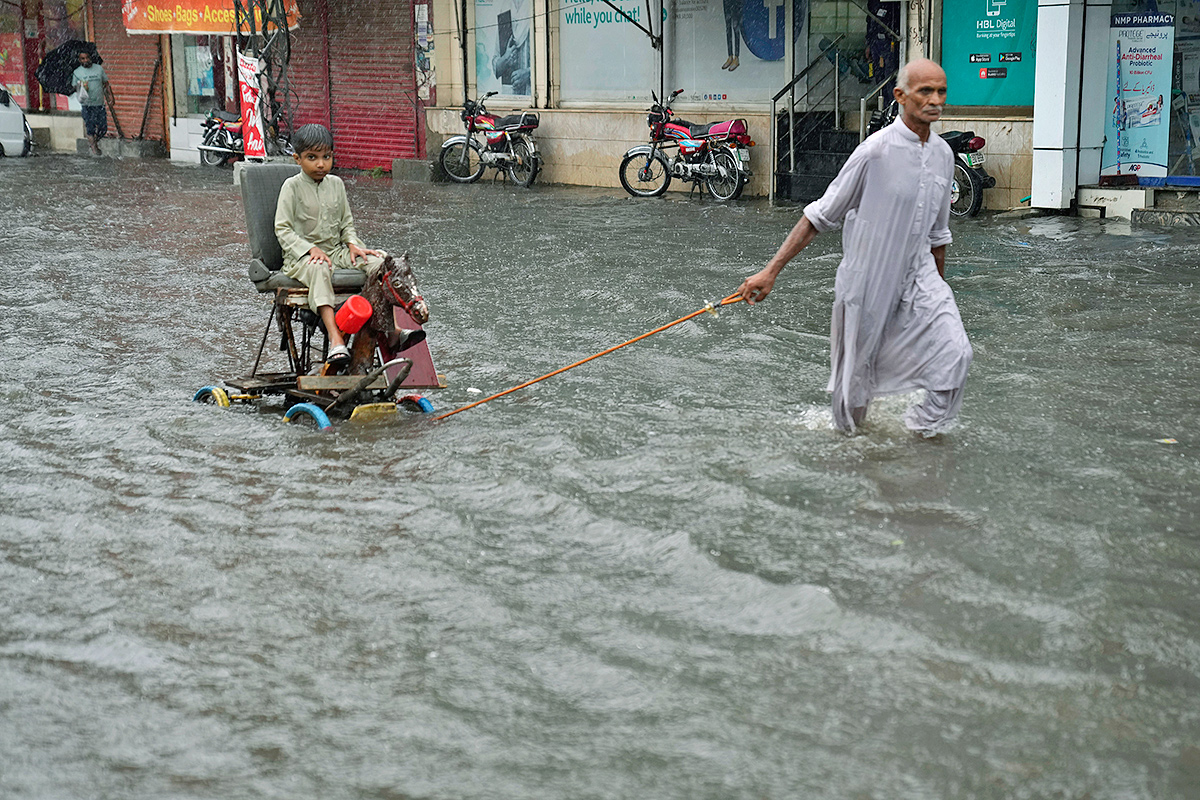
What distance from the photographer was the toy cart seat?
6535 mm

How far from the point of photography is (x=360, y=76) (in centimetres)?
2362

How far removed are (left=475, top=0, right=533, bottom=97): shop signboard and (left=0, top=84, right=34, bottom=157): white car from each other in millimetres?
10750

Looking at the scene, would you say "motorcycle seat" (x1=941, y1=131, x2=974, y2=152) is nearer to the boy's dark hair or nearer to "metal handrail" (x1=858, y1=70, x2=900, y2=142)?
"metal handrail" (x1=858, y1=70, x2=900, y2=142)

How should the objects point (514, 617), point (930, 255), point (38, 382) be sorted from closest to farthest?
1. point (514, 617)
2. point (930, 255)
3. point (38, 382)

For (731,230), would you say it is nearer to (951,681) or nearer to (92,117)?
(951,681)

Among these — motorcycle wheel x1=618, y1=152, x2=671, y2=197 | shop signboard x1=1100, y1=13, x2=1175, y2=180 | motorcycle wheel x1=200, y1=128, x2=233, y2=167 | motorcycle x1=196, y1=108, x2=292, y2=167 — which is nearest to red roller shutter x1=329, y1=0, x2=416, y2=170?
motorcycle x1=196, y1=108, x2=292, y2=167

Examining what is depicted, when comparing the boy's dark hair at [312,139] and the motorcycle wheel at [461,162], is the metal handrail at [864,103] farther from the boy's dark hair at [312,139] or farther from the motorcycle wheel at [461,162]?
the boy's dark hair at [312,139]

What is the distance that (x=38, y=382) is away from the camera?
7594mm

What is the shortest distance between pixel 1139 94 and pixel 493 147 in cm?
927

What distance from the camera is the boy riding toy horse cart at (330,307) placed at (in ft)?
20.7

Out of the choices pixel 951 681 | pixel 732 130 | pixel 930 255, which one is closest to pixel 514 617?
pixel 951 681

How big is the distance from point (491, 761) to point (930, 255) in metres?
3.38

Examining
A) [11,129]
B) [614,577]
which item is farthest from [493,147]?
[614,577]

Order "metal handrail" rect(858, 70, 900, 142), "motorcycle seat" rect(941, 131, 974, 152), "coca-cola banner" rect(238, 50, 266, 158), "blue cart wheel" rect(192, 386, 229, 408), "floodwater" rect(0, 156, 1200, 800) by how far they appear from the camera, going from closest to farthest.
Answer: "floodwater" rect(0, 156, 1200, 800)
"blue cart wheel" rect(192, 386, 229, 408)
"motorcycle seat" rect(941, 131, 974, 152)
"metal handrail" rect(858, 70, 900, 142)
"coca-cola banner" rect(238, 50, 266, 158)
